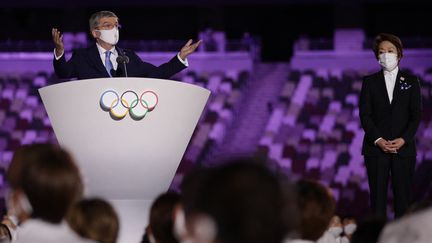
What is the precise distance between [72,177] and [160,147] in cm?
185

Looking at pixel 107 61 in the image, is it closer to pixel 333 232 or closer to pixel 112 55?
pixel 112 55

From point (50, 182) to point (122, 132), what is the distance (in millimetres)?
1778

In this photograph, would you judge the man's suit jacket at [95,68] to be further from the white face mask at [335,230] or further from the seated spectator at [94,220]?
the seated spectator at [94,220]

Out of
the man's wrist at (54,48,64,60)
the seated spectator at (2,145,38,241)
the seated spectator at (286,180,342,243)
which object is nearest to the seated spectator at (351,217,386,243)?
the seated spectator at (286,180,342,243)

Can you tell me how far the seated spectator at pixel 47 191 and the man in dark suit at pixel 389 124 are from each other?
8.67 ft

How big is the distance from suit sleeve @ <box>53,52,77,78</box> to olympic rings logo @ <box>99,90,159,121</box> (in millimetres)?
593

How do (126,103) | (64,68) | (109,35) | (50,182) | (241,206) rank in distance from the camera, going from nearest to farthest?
(241,206), (50,182), (126,103), (64,68), (109,35)

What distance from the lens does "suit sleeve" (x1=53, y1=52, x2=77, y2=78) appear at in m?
3.83

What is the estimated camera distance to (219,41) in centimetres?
1293

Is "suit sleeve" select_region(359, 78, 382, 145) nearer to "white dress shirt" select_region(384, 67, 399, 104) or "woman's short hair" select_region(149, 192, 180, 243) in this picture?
"white dress shirt" select_region(384, 67, 399, 104)

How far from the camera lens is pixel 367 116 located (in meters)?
4.29

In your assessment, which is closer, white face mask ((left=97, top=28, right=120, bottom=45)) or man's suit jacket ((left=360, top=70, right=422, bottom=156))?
white face mask ((left=97, top=28, right=120, bottom=45))

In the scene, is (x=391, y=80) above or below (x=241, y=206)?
below

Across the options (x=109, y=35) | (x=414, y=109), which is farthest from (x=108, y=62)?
(x=414, y=109)
